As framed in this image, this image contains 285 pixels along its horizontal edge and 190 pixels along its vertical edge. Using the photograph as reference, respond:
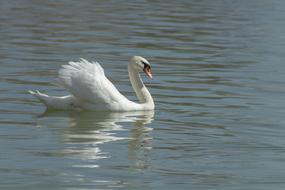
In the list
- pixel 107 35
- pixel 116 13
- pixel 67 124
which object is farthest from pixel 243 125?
pixel 116 13

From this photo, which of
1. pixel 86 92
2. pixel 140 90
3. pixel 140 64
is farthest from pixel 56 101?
pixel 140 64

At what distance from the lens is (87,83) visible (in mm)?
14758

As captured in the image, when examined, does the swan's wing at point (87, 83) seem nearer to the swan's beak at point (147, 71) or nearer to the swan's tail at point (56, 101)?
the swan's tail at point (56, 101)

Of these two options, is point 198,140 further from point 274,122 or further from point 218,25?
point 218,25

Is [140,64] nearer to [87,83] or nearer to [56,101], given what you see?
[87,83]

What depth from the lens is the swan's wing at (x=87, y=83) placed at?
48.5 ft

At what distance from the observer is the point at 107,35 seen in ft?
82.8

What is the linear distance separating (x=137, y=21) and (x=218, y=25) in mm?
2314

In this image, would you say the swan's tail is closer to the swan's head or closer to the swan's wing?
the swan's wing

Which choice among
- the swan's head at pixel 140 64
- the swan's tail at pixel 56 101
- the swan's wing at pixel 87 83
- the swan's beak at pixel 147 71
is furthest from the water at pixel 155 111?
the swan's head at pixel 140 64

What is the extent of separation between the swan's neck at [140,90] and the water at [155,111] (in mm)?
184

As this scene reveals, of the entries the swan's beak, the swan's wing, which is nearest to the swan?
the swan's wing

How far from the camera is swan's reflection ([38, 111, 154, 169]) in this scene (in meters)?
11.8

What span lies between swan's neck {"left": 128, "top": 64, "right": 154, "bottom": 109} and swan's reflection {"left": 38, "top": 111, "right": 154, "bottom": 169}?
0.66 feet
